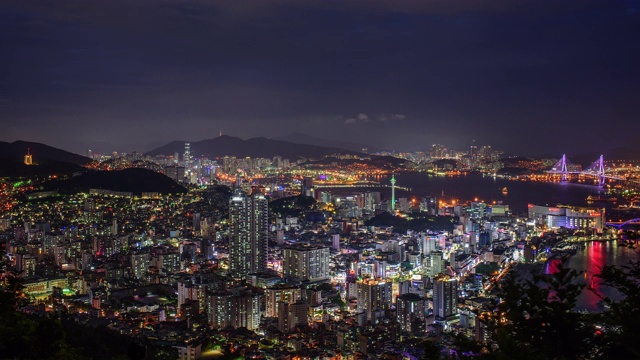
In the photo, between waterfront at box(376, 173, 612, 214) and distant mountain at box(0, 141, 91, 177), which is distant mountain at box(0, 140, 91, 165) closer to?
distant mountain at box(0, 141, 91, 177)

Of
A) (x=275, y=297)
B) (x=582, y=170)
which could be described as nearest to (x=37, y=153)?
(x=275, y=297)

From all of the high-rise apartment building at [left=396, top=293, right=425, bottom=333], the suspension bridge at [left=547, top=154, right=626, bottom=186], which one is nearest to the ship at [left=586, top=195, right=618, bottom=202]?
the suspension bridge at [left=547, top=154, right=626, bottom=186]

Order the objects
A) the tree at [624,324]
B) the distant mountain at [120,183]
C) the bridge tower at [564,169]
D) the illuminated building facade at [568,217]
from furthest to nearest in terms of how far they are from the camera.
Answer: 1. the bridge tower at [564,169]
2. the distant mountain at [120,183]
3. the illuminated building facade at [568,217]
4. the tree at [624,324]

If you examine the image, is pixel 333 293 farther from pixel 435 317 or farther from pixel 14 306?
pixel 14 306

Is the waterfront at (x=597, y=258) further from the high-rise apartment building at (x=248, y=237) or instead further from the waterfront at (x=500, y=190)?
the high-rise apartment building at (x=248, y=237)

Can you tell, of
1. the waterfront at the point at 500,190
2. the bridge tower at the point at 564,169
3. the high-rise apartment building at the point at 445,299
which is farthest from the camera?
the bridge tower at the point at 564,169

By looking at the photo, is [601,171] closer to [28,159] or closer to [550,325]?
[28,159]

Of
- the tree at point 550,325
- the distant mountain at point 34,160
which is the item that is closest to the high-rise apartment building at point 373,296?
the tree at point 550,325
